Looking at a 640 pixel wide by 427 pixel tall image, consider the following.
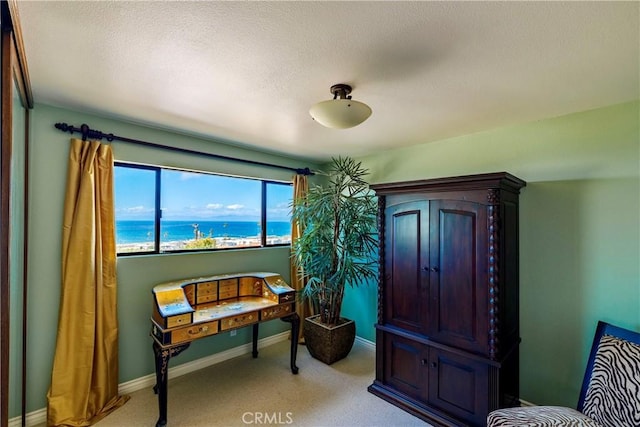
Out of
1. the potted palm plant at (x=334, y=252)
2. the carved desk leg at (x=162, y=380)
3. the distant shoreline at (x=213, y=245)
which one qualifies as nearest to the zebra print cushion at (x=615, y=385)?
the potted palm plant at (x=334, y=252)

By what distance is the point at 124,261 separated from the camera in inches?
99.3

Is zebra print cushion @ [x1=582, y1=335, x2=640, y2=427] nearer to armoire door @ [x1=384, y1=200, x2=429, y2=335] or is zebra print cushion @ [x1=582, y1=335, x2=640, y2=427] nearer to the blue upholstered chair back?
the blue upholstered chair back

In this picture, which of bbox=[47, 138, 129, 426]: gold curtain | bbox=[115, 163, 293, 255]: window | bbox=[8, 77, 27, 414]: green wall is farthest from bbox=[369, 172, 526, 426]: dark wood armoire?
bbox=[8, 77, 27, 414]: green wall

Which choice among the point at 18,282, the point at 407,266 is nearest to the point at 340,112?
the point at 407,266

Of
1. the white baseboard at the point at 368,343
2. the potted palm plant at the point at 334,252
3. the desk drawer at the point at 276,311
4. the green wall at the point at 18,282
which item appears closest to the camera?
the green wall at the point at 18,282

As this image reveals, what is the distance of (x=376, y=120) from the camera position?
2428 mm

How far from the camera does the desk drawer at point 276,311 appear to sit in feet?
8.89

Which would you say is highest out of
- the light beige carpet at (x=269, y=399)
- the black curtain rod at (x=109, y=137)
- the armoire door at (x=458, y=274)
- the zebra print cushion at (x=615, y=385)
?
the black curtain rod at (x=109, y=137)

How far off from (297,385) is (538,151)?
2.88m

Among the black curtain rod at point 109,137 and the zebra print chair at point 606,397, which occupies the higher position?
the black curtain rod at point 109,137

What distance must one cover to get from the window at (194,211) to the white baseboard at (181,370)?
112cm

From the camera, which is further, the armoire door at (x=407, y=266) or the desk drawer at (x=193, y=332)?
the armoire door at (x=407, y=266)

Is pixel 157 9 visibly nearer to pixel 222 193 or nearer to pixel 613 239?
pixel 222 193

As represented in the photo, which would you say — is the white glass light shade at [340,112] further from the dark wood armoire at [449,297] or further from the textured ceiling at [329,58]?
the dark wood armoire at [449,297]
